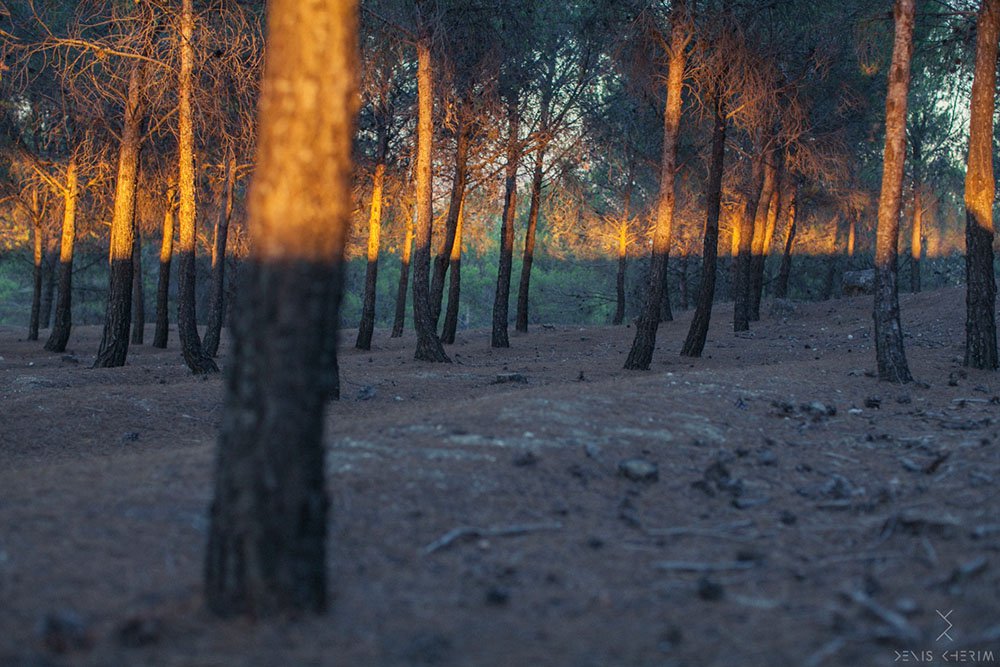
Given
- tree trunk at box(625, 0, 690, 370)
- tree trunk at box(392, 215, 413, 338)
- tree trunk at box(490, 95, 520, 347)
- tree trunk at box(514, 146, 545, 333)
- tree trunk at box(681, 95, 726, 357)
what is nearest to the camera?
tree trunk at box(625, 0, 690, 370)

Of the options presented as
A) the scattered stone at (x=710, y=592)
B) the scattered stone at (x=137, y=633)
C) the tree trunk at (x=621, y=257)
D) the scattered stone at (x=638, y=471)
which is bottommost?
the scattered stone at (x=137, y=633)

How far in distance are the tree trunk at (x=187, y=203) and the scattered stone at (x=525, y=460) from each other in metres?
9.43

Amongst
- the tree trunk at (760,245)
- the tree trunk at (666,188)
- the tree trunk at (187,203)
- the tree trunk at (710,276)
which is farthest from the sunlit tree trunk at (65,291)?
the tree trunk at (760,245)

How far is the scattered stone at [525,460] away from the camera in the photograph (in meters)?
6.17

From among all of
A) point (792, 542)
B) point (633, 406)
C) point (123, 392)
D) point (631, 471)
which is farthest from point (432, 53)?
point (792, 542)

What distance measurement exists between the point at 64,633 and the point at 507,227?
20159 millimetres

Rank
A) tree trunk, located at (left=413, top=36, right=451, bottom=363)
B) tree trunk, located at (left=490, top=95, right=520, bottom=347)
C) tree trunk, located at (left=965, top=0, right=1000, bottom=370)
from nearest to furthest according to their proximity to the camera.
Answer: tree trunk, located at (left=965, top=0, right=1000, bottom=370)
tree trunk, located at (left=413, top=36, right=451, bottom=363)
tree trunk, located at (left=490, top=95, right=520, bottom=347)

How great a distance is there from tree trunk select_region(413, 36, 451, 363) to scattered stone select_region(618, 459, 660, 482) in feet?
35.0

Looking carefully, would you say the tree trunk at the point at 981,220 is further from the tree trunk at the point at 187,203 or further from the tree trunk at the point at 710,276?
the tree trunk at the point at 187,203

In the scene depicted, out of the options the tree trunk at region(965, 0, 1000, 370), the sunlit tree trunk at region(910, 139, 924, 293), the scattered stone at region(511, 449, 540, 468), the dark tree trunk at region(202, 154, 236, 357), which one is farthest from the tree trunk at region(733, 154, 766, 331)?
the scattered stone at region(511, 449, 540, 468)

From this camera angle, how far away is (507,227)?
2289 centimetres

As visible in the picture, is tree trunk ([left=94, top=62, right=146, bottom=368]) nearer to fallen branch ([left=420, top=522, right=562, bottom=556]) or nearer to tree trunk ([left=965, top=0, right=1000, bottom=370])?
fallen branch ([left=420, top=522, right=562, bottom=556])

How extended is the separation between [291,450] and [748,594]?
229 centimetres

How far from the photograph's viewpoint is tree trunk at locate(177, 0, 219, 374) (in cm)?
1392
